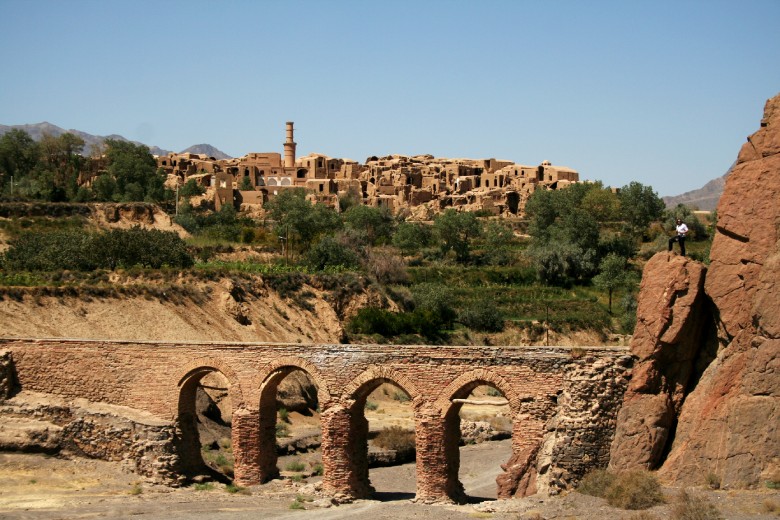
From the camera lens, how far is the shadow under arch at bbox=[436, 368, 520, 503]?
2553 centimetres

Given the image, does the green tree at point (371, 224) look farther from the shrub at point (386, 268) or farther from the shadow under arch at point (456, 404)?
the shadow under arch at point (456, 404)

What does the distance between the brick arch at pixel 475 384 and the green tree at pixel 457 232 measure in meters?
41.9

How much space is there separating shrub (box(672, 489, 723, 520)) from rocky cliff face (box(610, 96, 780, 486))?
40.0 inches

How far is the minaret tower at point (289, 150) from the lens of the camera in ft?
346

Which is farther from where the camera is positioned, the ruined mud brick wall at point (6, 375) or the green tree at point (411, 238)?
the green tree at point (411, 238)

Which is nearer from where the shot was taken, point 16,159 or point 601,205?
point 601,205

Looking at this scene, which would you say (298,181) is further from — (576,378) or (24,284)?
(576,378)

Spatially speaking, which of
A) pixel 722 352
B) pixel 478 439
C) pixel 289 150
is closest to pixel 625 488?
pixel 722 352

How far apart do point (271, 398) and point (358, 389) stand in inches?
107

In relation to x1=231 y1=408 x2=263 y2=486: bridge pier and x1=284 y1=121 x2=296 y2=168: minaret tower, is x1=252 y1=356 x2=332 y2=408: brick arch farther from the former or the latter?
x1=284 y1=121 x2=296 y2=168: minaret tower

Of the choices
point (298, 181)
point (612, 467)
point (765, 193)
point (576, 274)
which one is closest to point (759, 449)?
→ point (612, 467)

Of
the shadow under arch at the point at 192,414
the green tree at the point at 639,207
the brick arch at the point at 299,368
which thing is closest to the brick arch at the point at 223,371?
the shadow under arch at the point at 192,414

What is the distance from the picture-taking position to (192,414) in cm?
2916

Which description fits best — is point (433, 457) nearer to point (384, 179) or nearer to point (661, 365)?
point (661, 365)
